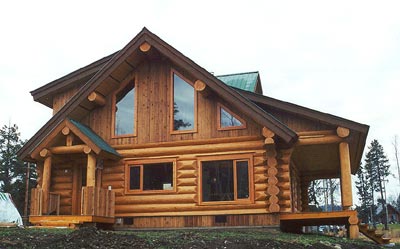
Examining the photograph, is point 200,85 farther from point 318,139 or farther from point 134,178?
point 318,139

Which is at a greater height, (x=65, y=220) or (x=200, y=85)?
(x=200, y=85)

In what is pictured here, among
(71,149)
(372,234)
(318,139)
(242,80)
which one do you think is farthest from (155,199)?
(372,234)

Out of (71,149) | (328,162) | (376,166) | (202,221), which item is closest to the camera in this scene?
(202,221)

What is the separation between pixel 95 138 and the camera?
60.3ft

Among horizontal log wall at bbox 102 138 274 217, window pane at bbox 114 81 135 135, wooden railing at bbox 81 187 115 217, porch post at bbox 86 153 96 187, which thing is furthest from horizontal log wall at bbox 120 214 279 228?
window pane at bbox 114 81 135 135

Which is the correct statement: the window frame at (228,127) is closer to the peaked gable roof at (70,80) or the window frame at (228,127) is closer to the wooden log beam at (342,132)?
the wooden log beam at (342,132)

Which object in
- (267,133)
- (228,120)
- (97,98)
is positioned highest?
(97,98)

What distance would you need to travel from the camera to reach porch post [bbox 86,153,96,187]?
1749cm

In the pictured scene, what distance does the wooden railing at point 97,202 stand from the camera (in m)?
16.9

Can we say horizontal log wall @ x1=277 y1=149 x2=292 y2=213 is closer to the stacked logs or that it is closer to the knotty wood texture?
the stacked logs

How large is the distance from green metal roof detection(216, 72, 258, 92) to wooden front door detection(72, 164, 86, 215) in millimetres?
7909

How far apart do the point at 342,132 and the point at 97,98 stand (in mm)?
9199

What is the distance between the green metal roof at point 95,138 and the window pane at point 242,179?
15.4ft

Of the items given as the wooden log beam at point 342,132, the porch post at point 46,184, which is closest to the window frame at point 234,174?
the wooden log beam at point 342,132
